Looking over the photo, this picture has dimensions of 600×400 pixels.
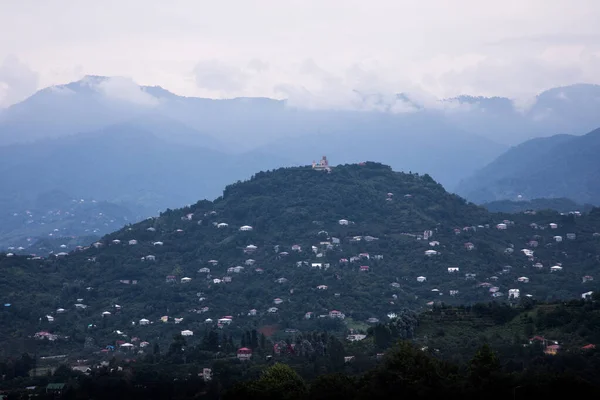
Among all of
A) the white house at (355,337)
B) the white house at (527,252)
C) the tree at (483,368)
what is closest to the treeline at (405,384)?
the tree at (483,368)

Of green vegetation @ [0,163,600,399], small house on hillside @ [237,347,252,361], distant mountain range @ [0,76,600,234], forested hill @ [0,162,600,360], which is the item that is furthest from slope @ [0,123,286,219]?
small house on hillside @ [237,347,252,361]

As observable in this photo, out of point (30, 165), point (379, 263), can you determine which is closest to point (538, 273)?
point (379, 263)

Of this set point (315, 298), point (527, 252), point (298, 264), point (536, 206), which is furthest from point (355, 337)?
point (536, 206)

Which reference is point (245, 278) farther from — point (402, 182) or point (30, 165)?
point (30, 165)

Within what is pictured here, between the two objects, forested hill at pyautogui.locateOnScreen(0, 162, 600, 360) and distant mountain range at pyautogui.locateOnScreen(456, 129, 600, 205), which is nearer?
forested hill at pyautogui.locateOnScreen(0, 162, 600, 360)

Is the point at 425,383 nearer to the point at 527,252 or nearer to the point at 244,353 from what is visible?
the point at 244,353

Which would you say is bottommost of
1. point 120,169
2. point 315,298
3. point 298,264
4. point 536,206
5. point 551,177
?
point 315,298

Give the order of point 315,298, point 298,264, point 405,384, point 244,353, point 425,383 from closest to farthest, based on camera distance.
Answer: point 425,383 → point 405,384 → point 244,353 → point 315,298 → point 298,264

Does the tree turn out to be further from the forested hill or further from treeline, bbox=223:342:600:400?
the forested hill
